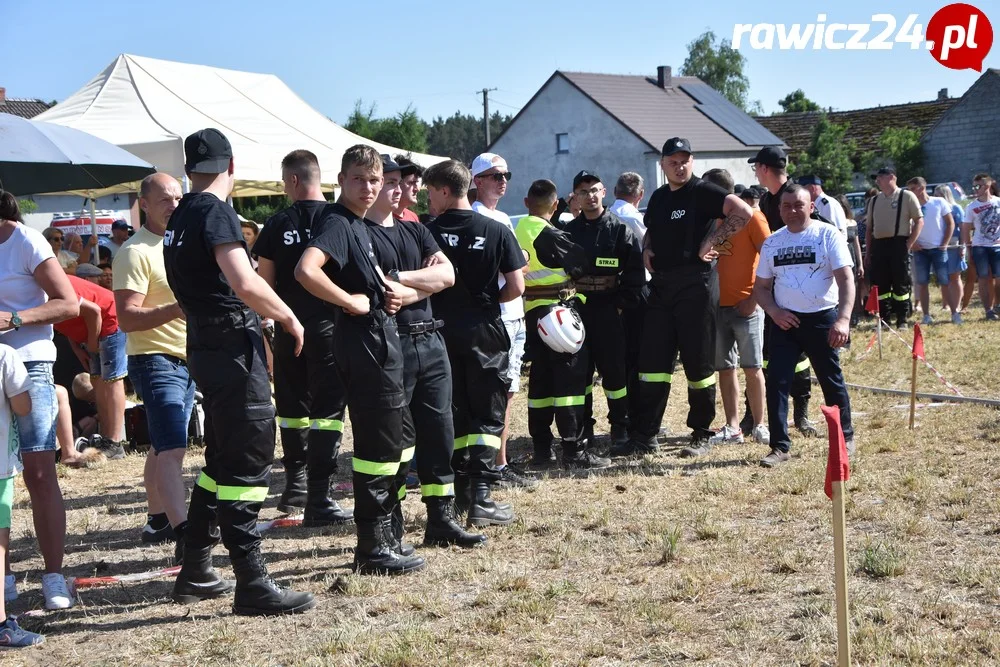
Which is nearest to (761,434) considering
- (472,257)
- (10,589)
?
(472,257)

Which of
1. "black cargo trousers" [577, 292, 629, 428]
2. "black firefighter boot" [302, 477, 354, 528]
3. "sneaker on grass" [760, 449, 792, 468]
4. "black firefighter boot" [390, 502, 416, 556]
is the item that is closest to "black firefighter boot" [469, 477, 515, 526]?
"black firefighter boot" [390, 502, 416, 556]

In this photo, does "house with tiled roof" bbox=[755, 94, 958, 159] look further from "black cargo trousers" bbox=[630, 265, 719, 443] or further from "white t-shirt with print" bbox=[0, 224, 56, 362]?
"white t-shirt with print" bbox=[0, 224, 56, 362]

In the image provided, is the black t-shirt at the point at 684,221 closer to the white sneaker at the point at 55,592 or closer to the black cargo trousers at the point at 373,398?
the black cargo trousers at the point at 373,398

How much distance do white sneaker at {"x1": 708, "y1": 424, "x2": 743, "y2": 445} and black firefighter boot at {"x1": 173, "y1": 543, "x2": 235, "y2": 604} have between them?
466 cm

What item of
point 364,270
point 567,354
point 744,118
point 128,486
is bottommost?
point 128,486

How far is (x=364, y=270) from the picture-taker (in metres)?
5.18

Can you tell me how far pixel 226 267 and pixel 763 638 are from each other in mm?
2780

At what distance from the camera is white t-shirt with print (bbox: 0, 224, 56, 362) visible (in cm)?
526

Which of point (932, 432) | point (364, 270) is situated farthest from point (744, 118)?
point (364, 270)

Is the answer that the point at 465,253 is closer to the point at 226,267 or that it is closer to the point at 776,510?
the point at 226,267

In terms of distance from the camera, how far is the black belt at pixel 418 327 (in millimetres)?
5512

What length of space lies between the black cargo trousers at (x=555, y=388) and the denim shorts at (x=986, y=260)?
30.0 feet

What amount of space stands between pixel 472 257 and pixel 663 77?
153ft

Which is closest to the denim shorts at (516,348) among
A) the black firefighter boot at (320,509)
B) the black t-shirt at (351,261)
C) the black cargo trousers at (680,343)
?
the black cargo trousers at (680,343)
